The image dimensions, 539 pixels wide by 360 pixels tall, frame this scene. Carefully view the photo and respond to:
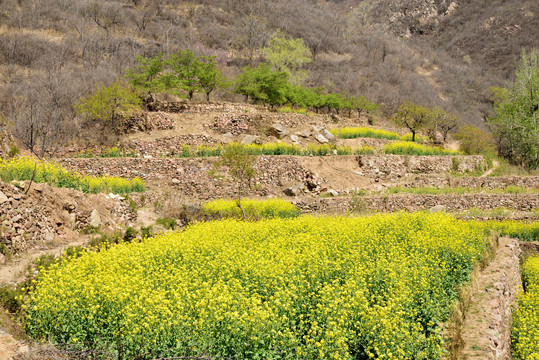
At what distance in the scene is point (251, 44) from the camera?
50.1 m

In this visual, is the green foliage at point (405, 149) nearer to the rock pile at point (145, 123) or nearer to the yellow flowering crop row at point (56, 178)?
the rock pile at point (145, 123)

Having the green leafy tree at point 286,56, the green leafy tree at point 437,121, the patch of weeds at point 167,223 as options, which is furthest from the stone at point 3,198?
the green leafy tree at point 286,56

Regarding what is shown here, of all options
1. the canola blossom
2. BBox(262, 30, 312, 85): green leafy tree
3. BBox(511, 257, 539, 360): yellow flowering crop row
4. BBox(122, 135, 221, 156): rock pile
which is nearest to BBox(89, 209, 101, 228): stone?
the canola blossom

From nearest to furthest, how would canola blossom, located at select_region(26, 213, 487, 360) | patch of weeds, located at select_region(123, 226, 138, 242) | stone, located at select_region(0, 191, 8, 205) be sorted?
1. canola blossom, located at select_region(26, 213, 487, 360)
2. stone, located at select_region(0, 191, 8, 205)
3. patch of weeds, located at select_region(123, 226, 138, 242)

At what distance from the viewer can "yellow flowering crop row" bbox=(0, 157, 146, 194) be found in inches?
505

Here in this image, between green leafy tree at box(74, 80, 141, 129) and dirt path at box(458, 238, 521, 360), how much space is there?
74.3 feet

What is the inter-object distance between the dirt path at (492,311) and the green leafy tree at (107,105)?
22.6 meters

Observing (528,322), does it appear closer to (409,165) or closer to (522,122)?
(409,165)

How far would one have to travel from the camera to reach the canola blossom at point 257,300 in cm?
550

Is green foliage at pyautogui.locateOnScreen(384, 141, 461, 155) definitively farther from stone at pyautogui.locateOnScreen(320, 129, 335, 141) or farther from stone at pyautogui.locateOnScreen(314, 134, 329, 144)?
stone at pyautogui.locateOnScreen(314, 134, 329, 144)

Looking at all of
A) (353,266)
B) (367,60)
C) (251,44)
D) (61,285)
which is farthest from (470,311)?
(367,60)

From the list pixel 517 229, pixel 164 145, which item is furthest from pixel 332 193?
pixel 164 145

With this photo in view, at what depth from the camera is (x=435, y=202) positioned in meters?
22.3

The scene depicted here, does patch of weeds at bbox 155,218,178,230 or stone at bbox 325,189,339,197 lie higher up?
patch of weeds at bbox 155,218,178,230
